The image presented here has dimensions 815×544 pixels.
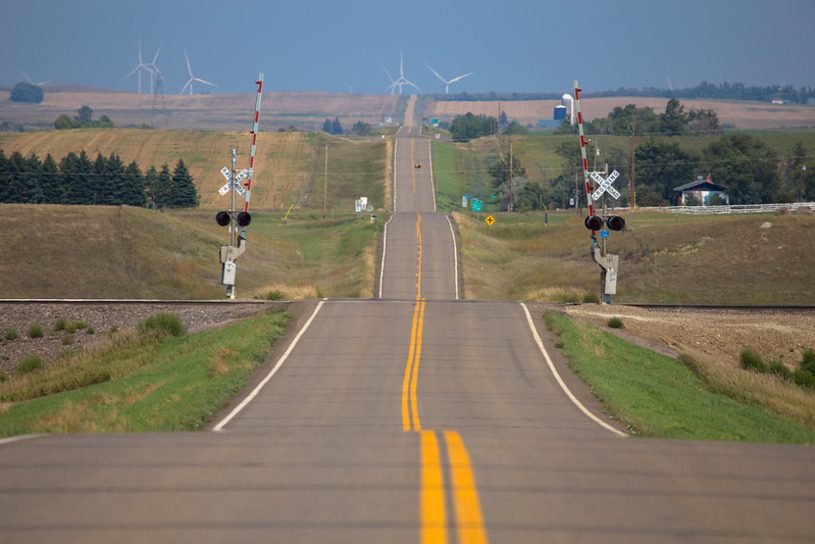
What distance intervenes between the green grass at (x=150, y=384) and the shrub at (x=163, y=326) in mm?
567

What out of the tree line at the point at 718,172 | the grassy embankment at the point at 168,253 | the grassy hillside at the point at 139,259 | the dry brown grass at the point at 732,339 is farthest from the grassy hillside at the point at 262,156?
the dry brown grass at the point at 732,339

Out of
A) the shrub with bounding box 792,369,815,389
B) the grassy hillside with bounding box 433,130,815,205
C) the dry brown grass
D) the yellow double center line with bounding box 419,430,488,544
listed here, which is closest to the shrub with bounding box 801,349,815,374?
the shrub with bounding box 792,369,815,389

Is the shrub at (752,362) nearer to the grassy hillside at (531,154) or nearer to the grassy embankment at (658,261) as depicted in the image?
the grassy embankment at (658,261)

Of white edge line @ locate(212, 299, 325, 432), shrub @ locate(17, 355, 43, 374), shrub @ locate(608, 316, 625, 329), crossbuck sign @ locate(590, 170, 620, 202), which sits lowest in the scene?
shrub @ locate(17, 355, 43, 374)

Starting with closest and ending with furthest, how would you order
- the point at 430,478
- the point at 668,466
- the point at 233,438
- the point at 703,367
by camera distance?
the point at 430,478, the point at 668,466, the point at 233,438, the point at 703,367

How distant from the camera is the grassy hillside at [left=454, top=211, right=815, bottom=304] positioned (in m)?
60.2

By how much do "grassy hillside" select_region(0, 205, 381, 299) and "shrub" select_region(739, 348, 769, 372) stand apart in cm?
2673

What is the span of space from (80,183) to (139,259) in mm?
45355

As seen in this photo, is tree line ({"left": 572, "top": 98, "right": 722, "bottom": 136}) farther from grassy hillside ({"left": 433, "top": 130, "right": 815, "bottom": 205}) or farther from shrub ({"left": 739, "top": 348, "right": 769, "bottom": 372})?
shrub ({"left": 739, "top": 348, "right": 769, "bottom": 372})

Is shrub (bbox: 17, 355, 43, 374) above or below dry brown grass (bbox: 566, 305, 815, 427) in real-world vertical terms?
below

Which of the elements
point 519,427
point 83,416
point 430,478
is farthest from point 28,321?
point 430,478

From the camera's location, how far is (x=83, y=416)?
2348 centimetres

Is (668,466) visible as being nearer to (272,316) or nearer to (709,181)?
(272,316)

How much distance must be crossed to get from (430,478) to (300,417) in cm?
Result: 1087
